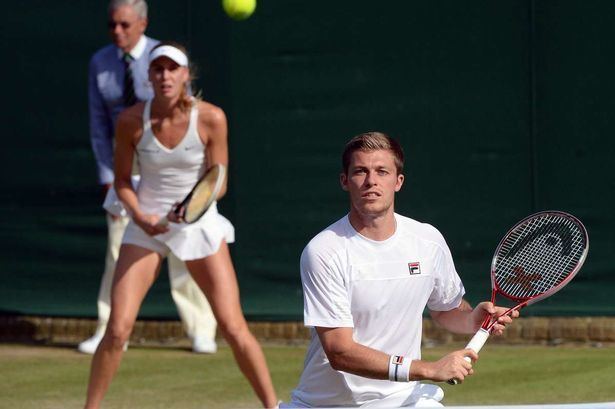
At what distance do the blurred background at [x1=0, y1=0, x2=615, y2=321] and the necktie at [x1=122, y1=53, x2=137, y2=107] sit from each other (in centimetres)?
69

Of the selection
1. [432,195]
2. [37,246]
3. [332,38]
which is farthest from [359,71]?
[37,246]

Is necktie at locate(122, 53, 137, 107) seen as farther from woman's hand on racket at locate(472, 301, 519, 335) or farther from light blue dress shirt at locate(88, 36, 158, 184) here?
woman's hand on racket at locate(472, 301, 519, 335)

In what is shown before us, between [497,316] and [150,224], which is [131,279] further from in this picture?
[497,316]

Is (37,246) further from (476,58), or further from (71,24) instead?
(476,58)

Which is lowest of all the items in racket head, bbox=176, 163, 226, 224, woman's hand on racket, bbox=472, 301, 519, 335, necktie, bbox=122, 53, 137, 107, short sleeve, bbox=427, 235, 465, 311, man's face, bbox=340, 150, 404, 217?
woman's hand on racket, bbox=472, 301, 519, 335

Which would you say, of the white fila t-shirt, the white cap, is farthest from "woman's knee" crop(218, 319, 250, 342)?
the white fila t-shirt

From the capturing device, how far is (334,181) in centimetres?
885

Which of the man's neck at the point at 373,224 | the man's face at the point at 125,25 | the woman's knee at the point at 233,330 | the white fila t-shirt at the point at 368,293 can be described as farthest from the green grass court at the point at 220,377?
the man's neck at the point at 373,224

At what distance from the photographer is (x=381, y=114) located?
8820 mm

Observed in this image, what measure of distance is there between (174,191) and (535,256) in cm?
231

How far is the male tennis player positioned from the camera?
4.29 meters

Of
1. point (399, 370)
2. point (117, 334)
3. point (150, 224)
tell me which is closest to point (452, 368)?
point (399, 370)

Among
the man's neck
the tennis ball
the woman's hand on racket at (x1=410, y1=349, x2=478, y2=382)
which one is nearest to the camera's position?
the woman's hand on racket at (x1=410, y1=349, x2=478, y2=382)

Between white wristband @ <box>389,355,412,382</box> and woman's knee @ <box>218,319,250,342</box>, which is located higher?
white wristband @ <box>389,355,412,382</box>
